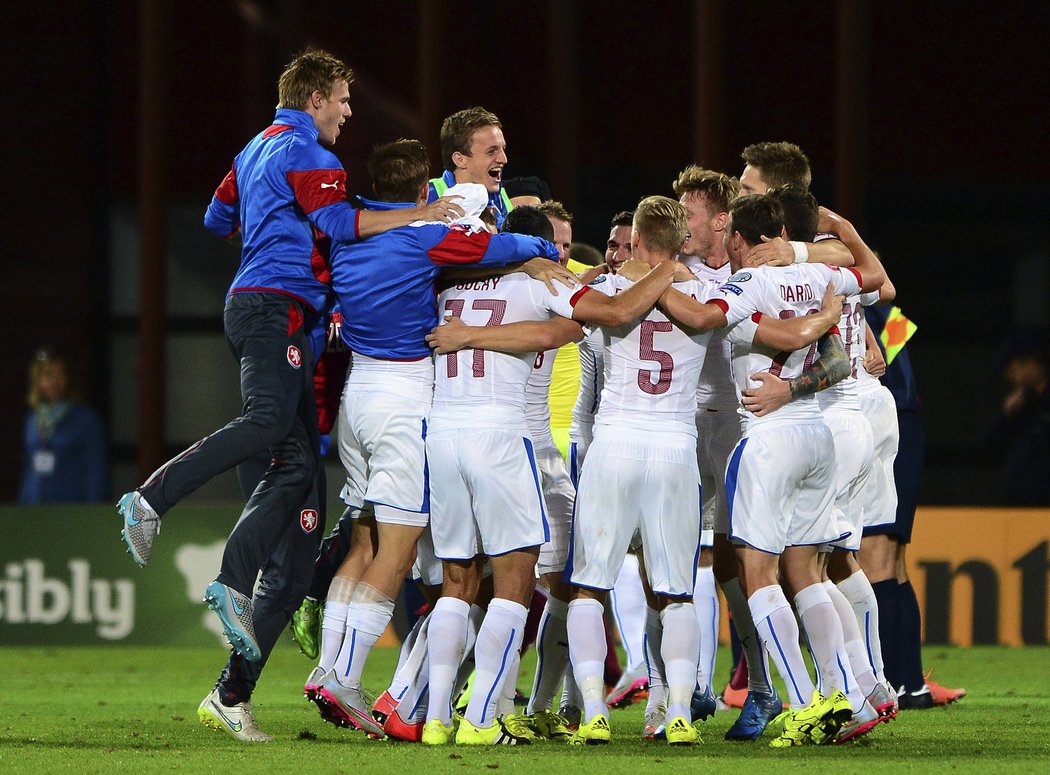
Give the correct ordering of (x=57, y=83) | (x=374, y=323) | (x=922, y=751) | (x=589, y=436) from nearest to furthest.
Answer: (x=922, y=751) < (x=374, y=323) < (x=589, y=436) < (x=57, y=83)

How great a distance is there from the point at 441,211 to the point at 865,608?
7.72ft

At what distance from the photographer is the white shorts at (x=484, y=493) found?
5988mm

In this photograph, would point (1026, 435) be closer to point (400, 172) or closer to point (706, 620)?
point (706, 620)

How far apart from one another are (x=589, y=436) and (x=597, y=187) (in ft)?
27.9

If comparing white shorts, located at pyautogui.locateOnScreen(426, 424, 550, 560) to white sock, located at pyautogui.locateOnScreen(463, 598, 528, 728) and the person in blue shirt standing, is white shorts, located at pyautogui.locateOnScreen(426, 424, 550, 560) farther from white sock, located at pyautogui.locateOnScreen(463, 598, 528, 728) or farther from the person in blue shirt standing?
the person in blue shirt standing

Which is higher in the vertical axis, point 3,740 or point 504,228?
point 504,228

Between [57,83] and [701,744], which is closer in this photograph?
[701,744]

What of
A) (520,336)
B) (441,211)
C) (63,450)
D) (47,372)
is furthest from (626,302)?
(63,450)

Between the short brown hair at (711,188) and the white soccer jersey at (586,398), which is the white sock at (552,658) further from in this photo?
the short brown hair at (711,188)

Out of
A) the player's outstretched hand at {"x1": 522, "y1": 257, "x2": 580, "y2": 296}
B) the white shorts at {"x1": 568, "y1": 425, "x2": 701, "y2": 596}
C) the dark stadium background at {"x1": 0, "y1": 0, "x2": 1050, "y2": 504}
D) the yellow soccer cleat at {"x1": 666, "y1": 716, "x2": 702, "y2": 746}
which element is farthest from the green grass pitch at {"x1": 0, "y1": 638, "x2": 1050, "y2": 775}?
the dark stadium background at {"x1": 0, "y1": 0, "x2": 1050, "y2": 504}

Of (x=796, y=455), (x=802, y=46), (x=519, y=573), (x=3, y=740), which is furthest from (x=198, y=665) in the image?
(x=802, y=46)

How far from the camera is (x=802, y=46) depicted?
1552 centimetres

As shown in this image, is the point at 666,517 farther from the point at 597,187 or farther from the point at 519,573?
the point at 597,187

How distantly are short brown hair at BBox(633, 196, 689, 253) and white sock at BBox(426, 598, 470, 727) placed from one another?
1466 millimetres
